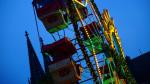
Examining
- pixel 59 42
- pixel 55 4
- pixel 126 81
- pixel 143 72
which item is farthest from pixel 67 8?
pixel 143 72

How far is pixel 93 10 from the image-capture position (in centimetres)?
1181

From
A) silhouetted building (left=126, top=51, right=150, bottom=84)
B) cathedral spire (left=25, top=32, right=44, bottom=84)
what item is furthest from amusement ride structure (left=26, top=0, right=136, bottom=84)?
cathedral spire (left=25, top=32, right=44, bottom=84)

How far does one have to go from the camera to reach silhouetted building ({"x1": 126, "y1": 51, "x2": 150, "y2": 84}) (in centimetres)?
3053

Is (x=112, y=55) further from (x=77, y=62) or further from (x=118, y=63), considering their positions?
(x=77, y=62)

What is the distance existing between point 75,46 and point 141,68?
73.7 ft

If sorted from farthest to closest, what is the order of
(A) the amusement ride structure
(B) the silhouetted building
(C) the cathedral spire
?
(C) the cathedral spire < (B) the silhouetted building < (A) the amusement ride structure

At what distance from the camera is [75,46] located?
34.0ft

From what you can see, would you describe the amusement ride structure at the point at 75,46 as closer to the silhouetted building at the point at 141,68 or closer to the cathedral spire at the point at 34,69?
the silhouetted building at the point at 141,68

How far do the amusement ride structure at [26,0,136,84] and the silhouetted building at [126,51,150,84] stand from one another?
17243 millimetres

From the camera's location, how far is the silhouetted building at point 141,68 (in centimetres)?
3053

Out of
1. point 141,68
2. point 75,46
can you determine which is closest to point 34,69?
point 141,68

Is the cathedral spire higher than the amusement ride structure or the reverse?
higher

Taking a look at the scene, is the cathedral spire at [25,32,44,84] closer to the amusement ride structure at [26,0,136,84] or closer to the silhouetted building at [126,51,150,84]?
the silhouetted building at [126,51,150,84]

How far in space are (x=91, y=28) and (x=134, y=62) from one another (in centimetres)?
2137
